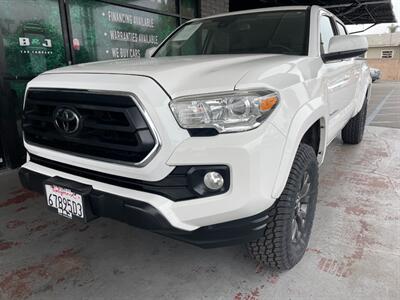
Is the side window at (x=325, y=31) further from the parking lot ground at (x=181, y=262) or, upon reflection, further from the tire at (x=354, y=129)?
the tire at (x=354, y=129)

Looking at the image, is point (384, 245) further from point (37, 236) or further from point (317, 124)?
point (37, 236)

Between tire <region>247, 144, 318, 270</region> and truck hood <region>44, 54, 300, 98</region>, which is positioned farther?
tire <region>247, 144, 318, 270</region>

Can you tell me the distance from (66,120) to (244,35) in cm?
172

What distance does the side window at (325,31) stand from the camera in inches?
108

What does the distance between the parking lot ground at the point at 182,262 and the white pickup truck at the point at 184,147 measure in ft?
0.71

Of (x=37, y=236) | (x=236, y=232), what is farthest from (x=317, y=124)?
(x=37, y=236)

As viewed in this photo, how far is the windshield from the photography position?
2.59 metres

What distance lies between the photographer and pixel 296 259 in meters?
2.08

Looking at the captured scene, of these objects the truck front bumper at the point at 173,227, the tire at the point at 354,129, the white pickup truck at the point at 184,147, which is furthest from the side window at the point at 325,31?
the tire at the point at 354,129

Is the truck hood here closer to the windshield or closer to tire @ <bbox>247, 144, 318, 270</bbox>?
tire @ <bbox>247, 144, 318, 270</bbox>

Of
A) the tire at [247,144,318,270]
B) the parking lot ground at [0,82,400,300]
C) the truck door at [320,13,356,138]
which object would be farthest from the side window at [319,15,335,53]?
the parking lot ground at [0,82,400,300]

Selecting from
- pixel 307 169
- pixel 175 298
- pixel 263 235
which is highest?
pixel 307 169

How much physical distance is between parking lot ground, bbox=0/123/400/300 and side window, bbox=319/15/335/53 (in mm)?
1375

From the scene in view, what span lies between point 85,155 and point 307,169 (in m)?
1.32
